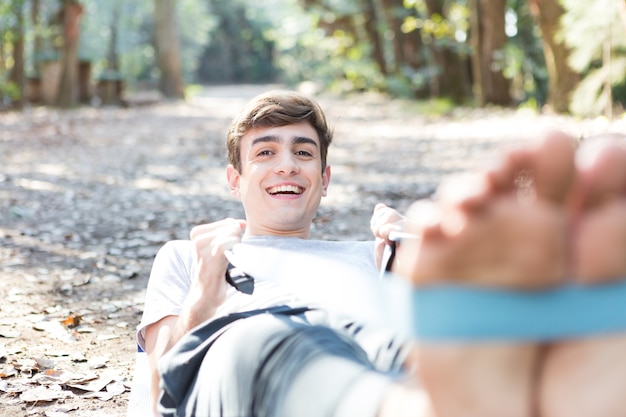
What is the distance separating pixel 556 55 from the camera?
1195 centimetres

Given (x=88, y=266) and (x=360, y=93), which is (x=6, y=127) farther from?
(x=360, y=93)

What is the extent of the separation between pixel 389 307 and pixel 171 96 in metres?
24.5

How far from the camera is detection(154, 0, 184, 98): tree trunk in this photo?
24719 millimetres

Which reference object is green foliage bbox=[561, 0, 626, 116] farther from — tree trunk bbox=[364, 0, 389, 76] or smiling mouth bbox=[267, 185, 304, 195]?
tree trunk bbox=[364, 0, 389, 76]

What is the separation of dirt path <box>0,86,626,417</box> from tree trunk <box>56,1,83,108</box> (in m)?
1.91

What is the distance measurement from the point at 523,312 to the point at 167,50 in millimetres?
24401

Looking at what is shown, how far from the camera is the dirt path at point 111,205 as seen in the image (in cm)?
322

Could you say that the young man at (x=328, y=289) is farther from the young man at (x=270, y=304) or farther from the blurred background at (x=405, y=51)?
the blurred background at (x=405, y=51)

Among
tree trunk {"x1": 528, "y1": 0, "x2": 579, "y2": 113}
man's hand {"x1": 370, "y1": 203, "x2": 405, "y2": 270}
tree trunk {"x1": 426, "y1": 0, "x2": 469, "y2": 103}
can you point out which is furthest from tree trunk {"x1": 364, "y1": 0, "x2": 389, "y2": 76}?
man's hand {"x1": 370, "y1": 203, "x2": 405, "y2": 270}

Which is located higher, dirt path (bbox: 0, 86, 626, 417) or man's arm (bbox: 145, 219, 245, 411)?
man's arm (bbox: 145, 219, 245, 411)

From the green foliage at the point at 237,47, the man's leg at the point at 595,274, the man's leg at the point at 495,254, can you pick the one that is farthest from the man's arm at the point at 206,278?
the green foliage at the point at 237,47

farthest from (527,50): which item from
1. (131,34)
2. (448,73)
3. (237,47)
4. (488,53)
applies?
(237,47)

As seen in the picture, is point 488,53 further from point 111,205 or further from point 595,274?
point 595,274

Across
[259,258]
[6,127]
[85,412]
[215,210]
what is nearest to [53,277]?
[85,412]
